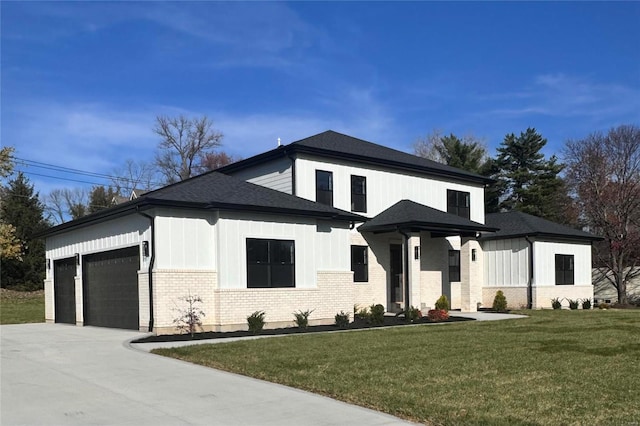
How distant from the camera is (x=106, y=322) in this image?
2022 centimetres

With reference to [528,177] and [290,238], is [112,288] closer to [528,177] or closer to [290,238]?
[290,238]

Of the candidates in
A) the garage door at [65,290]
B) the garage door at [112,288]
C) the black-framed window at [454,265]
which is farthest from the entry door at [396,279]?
the garage door at [65,290]

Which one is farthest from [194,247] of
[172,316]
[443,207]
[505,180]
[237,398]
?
[505,180]

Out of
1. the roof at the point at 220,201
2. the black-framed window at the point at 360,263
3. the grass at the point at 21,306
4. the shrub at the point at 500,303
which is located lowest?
the grass at the point at 21,306

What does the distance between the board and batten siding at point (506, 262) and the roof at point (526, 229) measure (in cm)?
37

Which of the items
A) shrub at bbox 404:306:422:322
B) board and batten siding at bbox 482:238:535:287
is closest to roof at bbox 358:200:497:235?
shrub at bbox 404:306:422:322

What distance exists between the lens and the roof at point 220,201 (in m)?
17.2

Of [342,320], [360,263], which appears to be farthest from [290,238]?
[360,263]

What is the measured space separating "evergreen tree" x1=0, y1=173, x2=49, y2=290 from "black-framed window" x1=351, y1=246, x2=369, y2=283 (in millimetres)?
27911

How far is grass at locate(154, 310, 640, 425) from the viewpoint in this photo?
7035 millimetres

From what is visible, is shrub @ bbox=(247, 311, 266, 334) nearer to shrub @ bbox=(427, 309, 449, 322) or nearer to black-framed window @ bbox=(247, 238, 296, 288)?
black-framed window @ bbox=(247, 238, 296, 288)

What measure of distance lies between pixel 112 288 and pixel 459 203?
1750cm

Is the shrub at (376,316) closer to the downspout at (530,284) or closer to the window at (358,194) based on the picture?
the window at (358,194)

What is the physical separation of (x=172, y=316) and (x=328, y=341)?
5.06m
